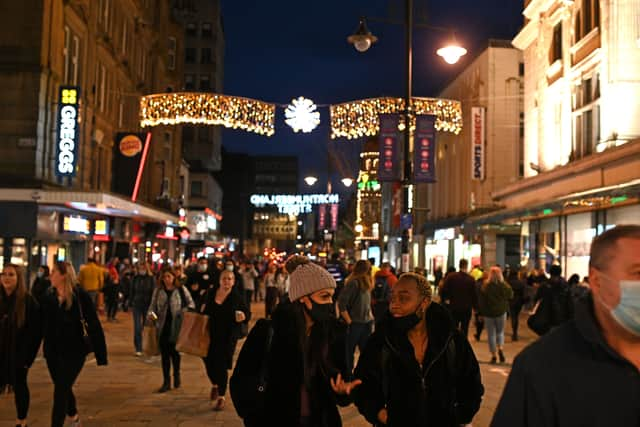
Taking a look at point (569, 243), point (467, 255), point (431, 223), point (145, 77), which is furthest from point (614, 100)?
Result: point (431, 223)

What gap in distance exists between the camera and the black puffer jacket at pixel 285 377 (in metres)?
4.29

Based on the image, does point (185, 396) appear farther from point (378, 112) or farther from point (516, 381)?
point (378, 112)

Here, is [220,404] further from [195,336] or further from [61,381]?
[61,381]

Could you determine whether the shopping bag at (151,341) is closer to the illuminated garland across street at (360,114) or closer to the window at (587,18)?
the illuminated garland across street at (360,114)

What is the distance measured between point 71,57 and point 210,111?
7.93m

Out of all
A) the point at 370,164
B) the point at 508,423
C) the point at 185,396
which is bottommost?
the point at 185,396

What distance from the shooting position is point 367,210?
59875mm

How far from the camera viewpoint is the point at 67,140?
22422mm

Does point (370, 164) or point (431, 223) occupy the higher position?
point (370, 164)

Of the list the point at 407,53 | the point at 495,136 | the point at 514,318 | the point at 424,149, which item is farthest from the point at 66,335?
the point at 495,136

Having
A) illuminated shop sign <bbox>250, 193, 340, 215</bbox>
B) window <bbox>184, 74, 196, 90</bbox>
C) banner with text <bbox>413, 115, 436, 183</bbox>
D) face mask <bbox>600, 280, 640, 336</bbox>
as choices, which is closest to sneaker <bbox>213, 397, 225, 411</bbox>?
face mask <bbox>600, 280, 640, 336</bbox>

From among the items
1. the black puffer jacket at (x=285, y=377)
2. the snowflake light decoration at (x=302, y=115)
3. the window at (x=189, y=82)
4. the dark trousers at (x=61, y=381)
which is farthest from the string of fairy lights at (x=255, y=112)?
the window at (x=189, y=82)

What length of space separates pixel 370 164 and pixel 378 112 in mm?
43931

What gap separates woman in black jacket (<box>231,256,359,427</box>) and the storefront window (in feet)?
67.0
